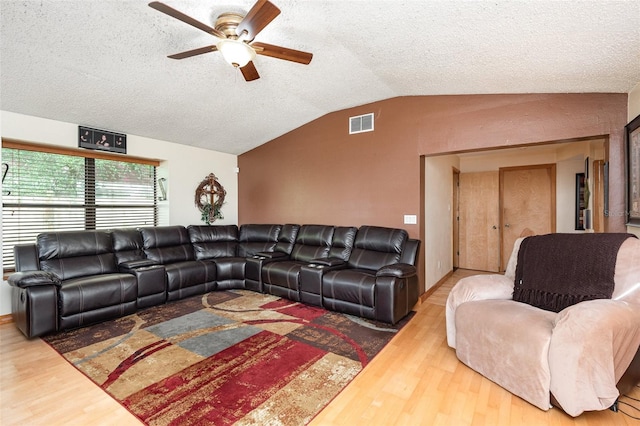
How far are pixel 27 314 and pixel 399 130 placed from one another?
443 centimetres

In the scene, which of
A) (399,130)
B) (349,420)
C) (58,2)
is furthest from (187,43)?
(349,420)

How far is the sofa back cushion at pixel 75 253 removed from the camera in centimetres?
330

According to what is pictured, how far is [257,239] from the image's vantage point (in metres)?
5.01

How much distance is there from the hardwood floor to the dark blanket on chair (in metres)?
0.68

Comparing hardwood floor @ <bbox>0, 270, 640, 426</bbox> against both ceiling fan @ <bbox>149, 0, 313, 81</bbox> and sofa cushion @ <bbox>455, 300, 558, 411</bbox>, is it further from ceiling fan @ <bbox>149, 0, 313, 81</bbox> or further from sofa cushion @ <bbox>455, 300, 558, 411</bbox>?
ceiling fan @ <bbox>149, 0, 313, 81</bbox>

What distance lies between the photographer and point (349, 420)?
66.7 inches

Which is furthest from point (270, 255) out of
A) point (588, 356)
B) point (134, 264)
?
point (588, 356)

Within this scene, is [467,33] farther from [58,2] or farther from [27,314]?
[27,314]

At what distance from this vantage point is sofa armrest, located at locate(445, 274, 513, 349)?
2.38 m

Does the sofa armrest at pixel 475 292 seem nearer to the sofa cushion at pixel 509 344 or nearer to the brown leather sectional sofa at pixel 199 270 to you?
the sofa cushion at pixel 509 344

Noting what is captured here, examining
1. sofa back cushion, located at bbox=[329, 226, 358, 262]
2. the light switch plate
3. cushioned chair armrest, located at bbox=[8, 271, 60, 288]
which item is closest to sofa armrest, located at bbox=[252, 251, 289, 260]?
sofa back cushion, located at bbox=[329, 226, 358, 262]

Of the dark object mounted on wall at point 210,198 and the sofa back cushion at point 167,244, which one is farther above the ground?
the dark object mounted on wall at point 210,198

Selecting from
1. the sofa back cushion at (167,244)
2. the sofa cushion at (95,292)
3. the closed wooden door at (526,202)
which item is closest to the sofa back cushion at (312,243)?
the sofa back cushion at (167,244)

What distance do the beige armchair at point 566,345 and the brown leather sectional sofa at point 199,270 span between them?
1036mm
